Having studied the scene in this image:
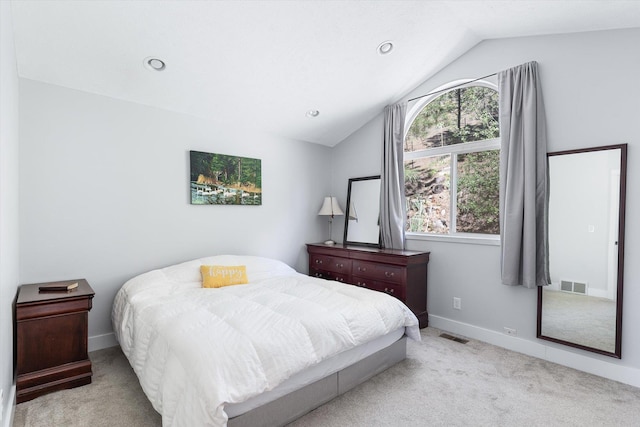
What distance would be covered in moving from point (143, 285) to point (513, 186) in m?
3.30

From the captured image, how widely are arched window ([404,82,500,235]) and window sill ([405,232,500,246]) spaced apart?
7 cm

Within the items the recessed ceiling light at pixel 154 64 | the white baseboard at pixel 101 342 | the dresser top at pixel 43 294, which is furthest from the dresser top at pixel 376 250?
the recessed ceiling light at pixel 154 64

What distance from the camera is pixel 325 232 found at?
4.80m

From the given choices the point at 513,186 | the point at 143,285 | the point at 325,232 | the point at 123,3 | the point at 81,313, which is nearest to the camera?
the point at 123,3

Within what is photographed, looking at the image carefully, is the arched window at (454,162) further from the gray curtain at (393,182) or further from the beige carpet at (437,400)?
the beige carpet at (437,400)

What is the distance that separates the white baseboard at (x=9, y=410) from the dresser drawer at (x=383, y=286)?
2944mm

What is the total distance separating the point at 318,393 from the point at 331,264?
2146mm

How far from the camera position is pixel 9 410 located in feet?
6.11

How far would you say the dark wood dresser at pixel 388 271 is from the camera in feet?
11.1

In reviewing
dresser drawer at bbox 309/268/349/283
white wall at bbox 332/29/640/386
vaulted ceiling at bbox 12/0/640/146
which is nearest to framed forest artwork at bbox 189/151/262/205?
vaulted ceiling at bbox 12/0/640/146

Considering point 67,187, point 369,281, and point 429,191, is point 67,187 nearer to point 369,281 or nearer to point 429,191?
point 369,281

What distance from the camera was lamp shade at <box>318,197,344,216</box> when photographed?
443 cm

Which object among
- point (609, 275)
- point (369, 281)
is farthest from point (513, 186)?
point (369, 281)

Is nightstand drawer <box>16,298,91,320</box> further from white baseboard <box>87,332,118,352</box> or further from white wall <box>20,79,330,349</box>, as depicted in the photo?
white baseboard <box>87,332,118,352</box>
